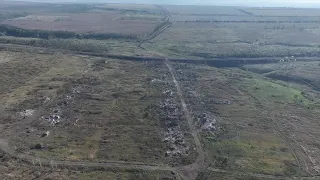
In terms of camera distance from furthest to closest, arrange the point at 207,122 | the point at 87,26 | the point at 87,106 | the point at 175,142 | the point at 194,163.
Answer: the point at 87,26
the point at 87,106
the point at 207,122
the point at 175,142
the point at 194,163

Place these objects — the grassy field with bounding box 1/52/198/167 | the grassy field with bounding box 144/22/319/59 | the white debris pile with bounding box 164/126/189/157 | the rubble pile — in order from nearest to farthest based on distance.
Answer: the white debris pile with bounding box 164/126/189/157
the grassy field with bounding box 1/52/198/167
the rubble pile
the grassy field with bounding box 144/22/319/59

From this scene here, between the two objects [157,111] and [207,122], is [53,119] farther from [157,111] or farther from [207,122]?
[207,122]

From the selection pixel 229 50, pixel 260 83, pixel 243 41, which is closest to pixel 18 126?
pixel 260 83

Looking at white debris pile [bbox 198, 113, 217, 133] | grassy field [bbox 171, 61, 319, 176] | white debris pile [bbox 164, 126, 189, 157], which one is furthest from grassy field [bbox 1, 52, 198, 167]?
white debris pile [bbox 198, 113, 217, 133]

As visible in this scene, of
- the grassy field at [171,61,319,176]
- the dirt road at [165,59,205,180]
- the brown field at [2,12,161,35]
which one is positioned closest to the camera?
the dirt road at [165,59,205,180]

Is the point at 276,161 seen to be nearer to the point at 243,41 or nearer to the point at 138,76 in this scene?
the point at 138,76

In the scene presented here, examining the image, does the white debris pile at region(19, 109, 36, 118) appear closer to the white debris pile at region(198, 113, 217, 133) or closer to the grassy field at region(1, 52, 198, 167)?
the grassy field at region(1, 52, 198, 167)

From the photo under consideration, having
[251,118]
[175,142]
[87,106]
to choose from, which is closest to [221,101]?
[251,118]
